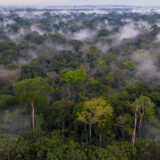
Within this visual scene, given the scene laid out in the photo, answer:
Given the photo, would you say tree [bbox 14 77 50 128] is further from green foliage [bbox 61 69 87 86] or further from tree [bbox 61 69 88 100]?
green foliage [bbox 61 69 87 86]

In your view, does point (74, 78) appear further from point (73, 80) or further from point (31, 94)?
point (31, 94)

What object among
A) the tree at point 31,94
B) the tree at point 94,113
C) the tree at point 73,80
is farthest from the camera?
the tree at point 73,80

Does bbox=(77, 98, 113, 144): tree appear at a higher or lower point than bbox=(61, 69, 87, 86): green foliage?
lower

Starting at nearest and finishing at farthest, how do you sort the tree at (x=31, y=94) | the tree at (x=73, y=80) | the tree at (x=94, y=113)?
the tree at (x=94, y=113) < the tree at (x=31, y=94) < the tree at (x=73, y=80)

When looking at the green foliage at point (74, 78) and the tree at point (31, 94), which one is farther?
the green foliage at point (74, 78)

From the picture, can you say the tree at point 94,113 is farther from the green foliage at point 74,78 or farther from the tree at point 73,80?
the green foliage at point 74,78

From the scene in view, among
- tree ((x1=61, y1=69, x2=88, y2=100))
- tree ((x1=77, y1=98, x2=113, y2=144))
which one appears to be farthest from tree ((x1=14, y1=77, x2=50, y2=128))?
tree ((x1=61, y1=69, x2=88, y2=100))

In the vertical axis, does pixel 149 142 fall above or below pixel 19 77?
below

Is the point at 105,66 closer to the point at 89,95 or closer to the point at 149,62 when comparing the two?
the point at 149,62

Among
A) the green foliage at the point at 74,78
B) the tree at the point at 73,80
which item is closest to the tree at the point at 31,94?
the tree at the point at 73,80

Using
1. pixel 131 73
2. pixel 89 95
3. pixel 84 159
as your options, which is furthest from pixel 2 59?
pixel 84 159

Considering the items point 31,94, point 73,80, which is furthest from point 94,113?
point 73,80
